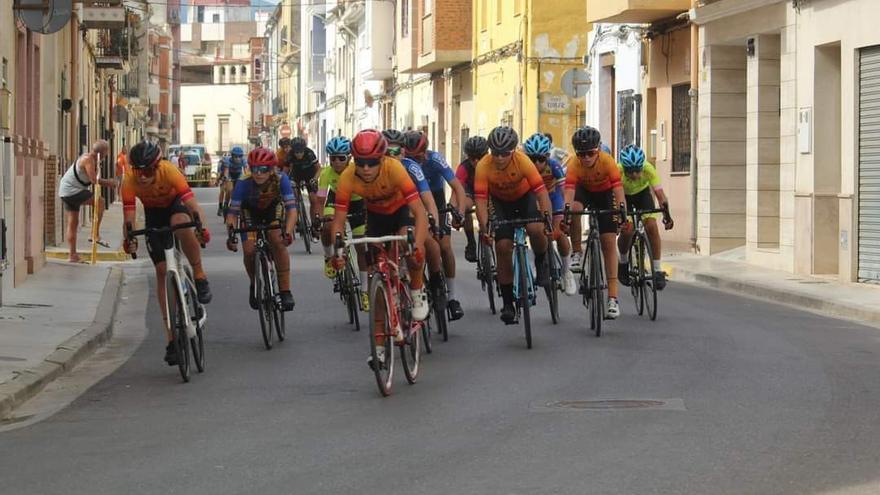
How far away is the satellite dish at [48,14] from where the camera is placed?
59.5 feet

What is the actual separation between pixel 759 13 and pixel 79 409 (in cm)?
1660

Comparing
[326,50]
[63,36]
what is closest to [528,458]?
[63,36]

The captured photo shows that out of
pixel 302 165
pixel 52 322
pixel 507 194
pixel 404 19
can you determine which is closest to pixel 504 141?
pixel 507 194

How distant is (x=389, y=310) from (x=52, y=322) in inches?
231

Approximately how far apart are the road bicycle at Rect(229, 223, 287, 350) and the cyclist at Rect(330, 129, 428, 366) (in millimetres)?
2365

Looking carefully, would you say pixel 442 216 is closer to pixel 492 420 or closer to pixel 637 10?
pixel 492 420

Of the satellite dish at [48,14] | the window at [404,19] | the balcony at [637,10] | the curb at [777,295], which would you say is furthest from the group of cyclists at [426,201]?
the window at [404,19]

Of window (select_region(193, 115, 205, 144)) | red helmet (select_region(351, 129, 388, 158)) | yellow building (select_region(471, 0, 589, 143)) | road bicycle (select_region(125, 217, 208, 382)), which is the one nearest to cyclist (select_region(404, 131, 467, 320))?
road bicycle (select_region(125, 217, 208, 382))

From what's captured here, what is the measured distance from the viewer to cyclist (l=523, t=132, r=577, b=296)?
16.4m

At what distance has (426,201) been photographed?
40.4 ft

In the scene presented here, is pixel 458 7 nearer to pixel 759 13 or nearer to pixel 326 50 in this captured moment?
pixel 759 13

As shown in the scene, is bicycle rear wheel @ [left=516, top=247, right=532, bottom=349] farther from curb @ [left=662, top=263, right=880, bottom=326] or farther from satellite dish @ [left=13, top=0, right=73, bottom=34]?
satellite dish @ [left=13, top=0, right=73, bottom=34]

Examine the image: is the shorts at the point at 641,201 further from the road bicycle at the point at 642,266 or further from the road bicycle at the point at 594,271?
the road bicycle at the point at 594,271

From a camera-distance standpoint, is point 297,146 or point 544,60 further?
point 544,60
